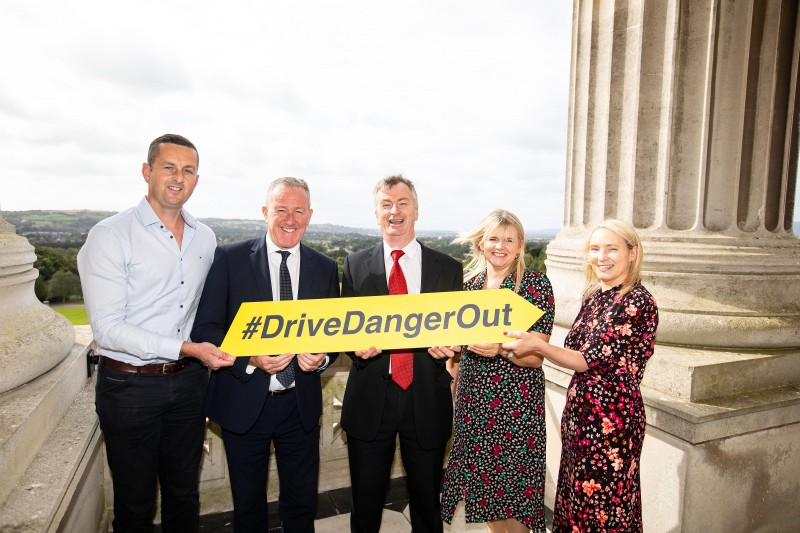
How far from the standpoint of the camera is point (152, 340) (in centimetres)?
275

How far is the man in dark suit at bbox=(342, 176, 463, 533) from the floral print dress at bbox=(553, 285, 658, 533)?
2.79 feet

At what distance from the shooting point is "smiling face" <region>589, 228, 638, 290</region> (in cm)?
293

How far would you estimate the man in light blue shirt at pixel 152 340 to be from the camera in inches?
111

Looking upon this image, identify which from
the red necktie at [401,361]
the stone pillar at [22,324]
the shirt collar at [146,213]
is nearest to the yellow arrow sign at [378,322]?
the red necktie at [401,361]

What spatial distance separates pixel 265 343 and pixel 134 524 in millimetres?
1480

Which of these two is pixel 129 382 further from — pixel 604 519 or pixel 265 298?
pixel 604 519

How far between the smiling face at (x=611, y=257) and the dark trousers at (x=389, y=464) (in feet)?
4.83

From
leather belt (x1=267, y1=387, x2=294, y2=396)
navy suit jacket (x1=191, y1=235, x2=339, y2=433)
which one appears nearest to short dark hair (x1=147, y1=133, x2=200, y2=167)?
navy suit jacket (x1=191, y1=235, x2=339, y2=433)

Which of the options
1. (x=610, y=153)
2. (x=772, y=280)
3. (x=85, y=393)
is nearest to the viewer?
(x=85, y=393)

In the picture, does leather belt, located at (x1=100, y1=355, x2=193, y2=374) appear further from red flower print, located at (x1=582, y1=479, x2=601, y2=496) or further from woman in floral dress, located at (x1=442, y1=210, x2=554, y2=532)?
red flower print, located at (x1=582, y1=479, x2=601, y2=496)

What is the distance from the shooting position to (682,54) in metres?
4.11

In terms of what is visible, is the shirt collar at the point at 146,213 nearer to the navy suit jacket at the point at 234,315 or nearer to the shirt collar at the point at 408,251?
the navy suit jacket at the point at 234,315

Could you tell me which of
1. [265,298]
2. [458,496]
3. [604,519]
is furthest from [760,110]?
[265,298]

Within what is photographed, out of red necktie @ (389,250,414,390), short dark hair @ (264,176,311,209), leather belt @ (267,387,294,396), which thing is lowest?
leather belt @ (267,387,294,396)
